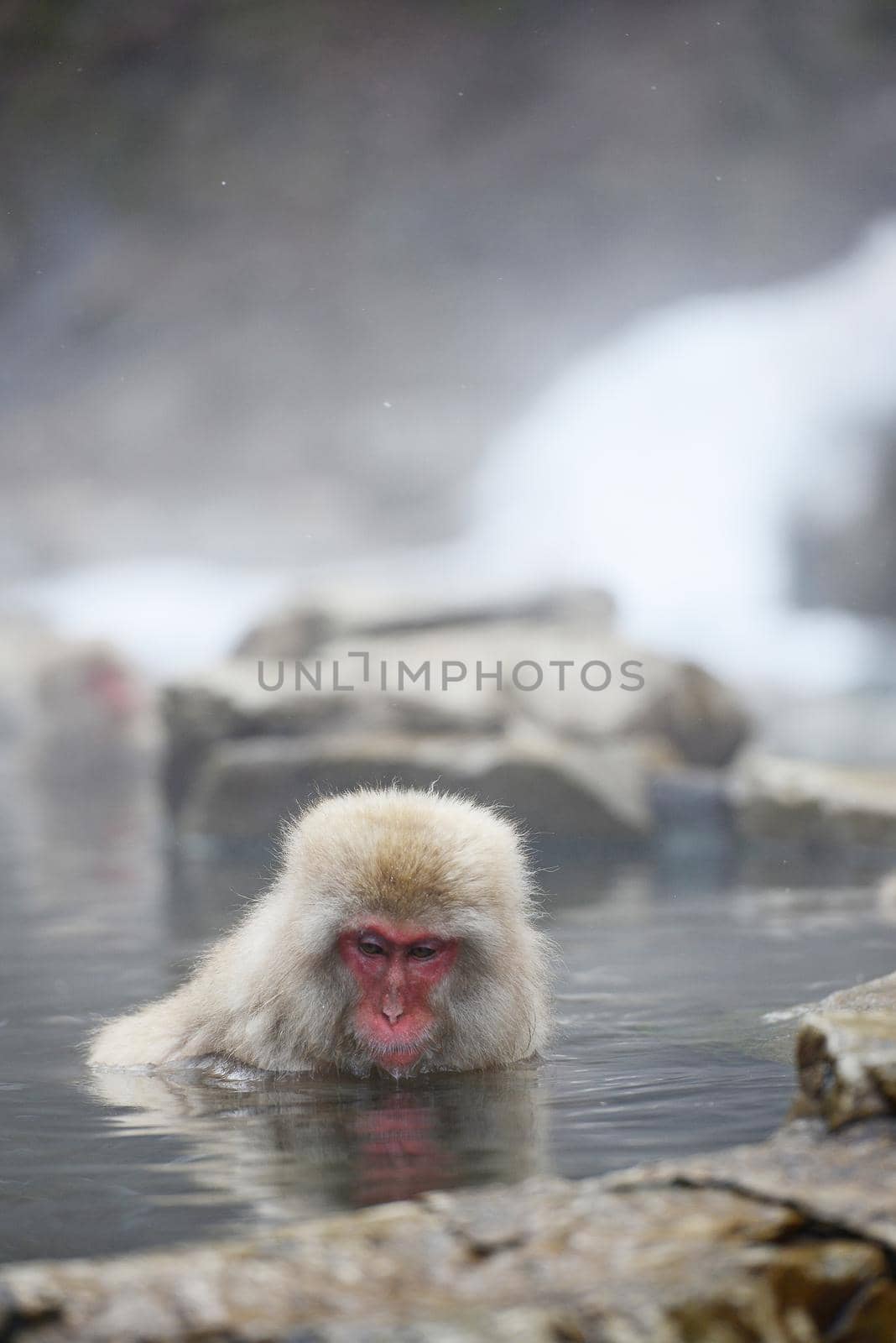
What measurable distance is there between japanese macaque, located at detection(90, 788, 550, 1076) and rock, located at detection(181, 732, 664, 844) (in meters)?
5.70

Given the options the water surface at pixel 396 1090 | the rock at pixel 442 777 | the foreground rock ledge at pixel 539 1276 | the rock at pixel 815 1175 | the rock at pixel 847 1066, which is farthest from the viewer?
the rock at pixel 442 777

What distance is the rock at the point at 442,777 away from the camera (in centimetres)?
919

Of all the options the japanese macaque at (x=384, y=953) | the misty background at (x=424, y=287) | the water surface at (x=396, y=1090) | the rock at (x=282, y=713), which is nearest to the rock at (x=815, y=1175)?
the water surface at (x=396, y=1090)

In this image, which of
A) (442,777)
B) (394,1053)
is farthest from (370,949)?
(442,777)

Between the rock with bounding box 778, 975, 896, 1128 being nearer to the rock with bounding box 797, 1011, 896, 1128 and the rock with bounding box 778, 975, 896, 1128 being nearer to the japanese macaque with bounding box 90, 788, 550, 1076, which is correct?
the rock with bounding box 797, 1011, 896, 1128

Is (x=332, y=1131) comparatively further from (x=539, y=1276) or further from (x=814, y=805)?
(x=814, y=805)

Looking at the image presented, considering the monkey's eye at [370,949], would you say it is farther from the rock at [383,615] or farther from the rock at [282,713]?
the rock at [383,615]

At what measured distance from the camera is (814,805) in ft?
29.7

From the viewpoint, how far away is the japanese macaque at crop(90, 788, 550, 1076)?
10.3 ft

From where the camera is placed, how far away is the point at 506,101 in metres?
16.0

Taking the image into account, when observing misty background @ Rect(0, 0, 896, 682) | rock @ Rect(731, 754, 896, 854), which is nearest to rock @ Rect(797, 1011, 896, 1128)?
rock @ Rect(731, 754, 896, 854)

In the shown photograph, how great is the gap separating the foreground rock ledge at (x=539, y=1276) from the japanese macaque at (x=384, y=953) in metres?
1.18

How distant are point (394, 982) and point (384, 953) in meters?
0.06

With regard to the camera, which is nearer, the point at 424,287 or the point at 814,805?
the point at 814,805
